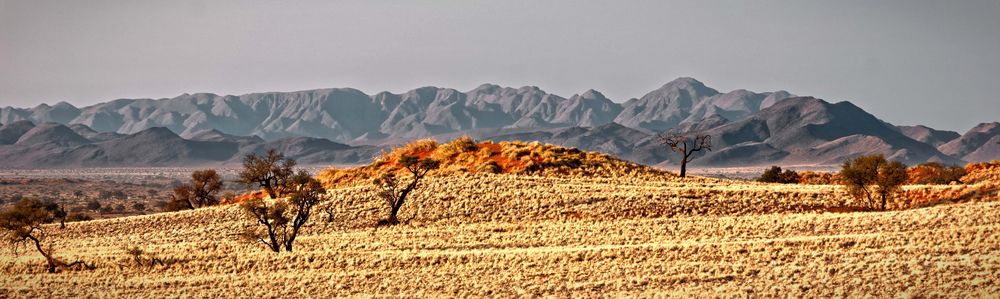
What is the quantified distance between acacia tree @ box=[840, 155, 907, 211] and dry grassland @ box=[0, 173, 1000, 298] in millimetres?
1172

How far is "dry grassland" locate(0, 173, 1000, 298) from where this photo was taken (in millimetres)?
27109

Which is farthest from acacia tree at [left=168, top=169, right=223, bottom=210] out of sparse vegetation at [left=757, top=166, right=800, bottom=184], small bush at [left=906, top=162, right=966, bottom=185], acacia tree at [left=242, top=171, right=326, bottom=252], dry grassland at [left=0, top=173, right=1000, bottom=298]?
Answer: small bush at [left=906, top=162, right=966, bottom=185]

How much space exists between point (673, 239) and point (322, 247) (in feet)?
48.2

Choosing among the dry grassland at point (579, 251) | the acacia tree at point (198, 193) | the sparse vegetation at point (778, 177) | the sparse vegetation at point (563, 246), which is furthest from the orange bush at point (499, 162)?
the sparse vegetation at point (778, 177)

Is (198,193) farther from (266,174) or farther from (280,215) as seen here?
(280,215)

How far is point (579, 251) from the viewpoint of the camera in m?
33.3

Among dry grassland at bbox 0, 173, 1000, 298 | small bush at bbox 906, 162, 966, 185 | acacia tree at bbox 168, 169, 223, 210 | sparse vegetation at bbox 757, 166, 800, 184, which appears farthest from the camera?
sparse vegetation at bbox 757, 166, 800, 184

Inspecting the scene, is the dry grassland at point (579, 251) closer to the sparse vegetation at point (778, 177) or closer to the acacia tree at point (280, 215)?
the acacia tree at point (280, 215)

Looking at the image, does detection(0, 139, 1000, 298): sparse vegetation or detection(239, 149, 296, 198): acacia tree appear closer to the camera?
detection(0, 139, 1000, 298): sparse vegetation

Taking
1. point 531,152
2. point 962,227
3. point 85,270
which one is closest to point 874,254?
point 962,227

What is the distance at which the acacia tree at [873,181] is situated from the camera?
4703cm

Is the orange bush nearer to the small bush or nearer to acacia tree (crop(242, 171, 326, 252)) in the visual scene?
the small bush

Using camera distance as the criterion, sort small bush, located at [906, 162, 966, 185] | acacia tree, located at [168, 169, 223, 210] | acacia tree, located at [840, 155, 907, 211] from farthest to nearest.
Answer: acacia tree, located at [168, 169, 223, 210]
small bush, located at [906, 162, 966, 185]
acacia tree, located at [840, 155, 907, 211]

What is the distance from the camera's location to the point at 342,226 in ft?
165
